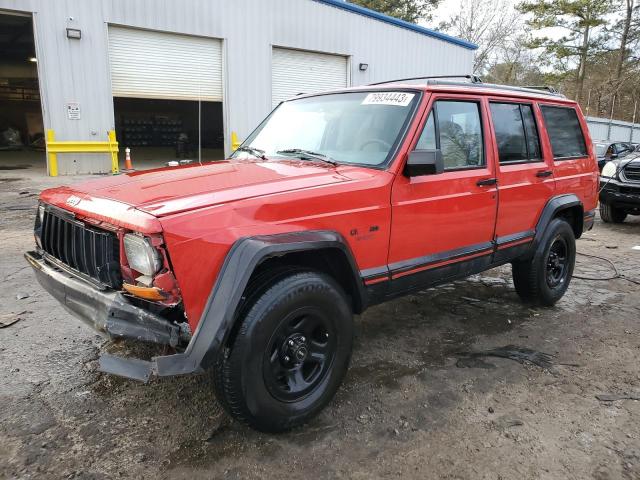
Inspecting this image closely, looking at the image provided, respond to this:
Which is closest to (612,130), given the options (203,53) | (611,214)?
(611,214)

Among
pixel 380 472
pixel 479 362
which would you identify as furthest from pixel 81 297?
pixel 479 362

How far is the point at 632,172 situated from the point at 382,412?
7.72 meters

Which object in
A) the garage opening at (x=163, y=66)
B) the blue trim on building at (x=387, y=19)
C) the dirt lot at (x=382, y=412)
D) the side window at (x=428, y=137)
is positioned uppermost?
the blue trim on building at (x=387, y=19)

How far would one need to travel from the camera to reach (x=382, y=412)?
2.82 m

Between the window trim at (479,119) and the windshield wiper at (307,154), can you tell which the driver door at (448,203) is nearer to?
the window trim at (479,119)

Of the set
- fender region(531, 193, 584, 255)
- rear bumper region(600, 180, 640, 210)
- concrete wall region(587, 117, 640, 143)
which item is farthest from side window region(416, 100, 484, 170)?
concrete wall region(587, 117, 640, 143)

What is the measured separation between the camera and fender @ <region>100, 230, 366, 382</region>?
213 cm

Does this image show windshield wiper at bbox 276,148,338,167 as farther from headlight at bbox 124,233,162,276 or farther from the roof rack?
headlight at bbox 124,233,162,276

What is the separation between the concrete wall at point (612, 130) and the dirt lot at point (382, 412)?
2637cm

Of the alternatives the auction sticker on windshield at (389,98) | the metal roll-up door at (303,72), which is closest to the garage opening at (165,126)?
the metal roll-up door at (303,72)

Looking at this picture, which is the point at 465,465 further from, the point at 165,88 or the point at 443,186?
the point at 165,88

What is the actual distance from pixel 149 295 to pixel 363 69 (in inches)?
661

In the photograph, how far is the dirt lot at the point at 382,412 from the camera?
7.75ft

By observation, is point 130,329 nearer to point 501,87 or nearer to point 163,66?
point 501,87
